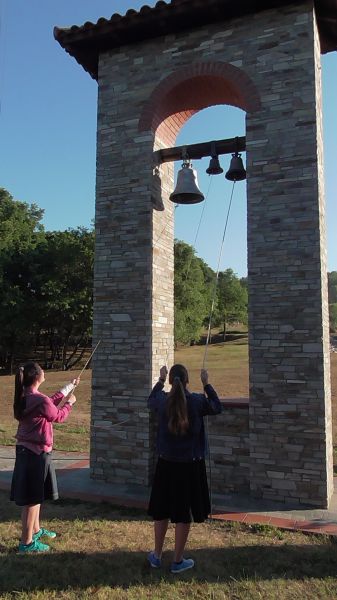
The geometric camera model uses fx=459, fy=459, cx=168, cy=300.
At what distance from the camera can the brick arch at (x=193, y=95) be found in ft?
19.9

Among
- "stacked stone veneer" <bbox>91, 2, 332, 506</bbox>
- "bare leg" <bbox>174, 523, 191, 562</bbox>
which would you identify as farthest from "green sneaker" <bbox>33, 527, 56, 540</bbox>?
"stacked stone veneer" <bbox>91, 2, 332, 506</bbox>

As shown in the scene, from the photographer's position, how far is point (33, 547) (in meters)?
4.07

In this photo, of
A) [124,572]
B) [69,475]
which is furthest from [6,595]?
[69,475]

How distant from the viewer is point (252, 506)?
210 inches

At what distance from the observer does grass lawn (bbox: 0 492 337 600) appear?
3412mm

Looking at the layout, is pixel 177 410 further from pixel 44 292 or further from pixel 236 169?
pixel 44 292

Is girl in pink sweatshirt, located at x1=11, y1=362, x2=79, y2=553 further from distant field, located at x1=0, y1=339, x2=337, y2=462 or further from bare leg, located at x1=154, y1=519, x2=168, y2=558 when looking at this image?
distant field, located at x1=0, y1=339, x2=337, y2=462

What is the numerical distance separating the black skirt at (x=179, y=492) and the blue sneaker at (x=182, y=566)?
0.36 m

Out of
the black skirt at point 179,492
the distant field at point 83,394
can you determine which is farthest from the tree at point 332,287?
the black skirt at point 179,492

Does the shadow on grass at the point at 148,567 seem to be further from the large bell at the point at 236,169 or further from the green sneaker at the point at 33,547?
the large bell at the point at 236,169

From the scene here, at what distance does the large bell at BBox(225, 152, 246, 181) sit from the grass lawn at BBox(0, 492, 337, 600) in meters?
4.50

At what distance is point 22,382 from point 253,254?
10.7 feet

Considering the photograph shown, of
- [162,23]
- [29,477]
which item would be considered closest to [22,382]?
[29,477]

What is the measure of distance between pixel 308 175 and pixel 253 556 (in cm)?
423
